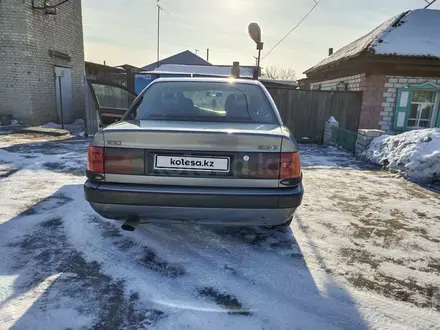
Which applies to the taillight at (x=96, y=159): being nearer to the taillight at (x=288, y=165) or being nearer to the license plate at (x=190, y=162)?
the license plate at (x=190, y=162)

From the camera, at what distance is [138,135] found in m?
2.15

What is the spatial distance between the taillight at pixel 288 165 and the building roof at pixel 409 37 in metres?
8.63

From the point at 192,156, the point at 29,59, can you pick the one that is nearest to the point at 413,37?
the point at 192,156

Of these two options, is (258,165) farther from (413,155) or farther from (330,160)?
(330,160)

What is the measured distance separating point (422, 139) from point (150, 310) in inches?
232

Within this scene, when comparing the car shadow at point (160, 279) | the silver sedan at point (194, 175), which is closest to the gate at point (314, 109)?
the car shadow at point (160, 279)

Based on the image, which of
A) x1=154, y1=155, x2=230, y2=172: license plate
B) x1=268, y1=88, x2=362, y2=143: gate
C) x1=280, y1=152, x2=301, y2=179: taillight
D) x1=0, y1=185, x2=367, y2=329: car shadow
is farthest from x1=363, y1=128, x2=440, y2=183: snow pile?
x1=154, y1=155, x2=230, y2=172: license plate

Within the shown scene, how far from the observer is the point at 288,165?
2215 mm

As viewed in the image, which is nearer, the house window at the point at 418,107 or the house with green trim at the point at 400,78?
the house with green trim at the point at 400,78

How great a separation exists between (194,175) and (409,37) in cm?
1098

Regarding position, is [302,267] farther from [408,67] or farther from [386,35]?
[386,35]

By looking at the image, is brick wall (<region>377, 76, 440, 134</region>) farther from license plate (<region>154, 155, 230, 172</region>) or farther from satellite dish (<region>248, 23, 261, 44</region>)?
license plate (<region>154, 155, 230, 172</region>)

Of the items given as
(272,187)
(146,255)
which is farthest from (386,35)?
(146,255)

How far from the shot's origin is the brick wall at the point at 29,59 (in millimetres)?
10016
